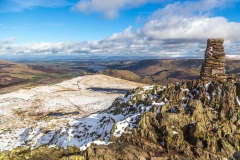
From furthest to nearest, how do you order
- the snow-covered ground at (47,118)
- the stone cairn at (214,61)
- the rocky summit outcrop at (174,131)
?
1. the snow-covered ground at (47,118)
2. the stone cairn at (214,61)
3. the rocky summit outcrop at (174,131)

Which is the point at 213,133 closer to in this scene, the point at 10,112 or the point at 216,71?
the point at 216,71

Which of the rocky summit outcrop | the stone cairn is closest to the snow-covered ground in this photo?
the rocky summit outcrop

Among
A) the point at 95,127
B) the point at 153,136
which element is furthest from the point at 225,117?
the point at 95,127

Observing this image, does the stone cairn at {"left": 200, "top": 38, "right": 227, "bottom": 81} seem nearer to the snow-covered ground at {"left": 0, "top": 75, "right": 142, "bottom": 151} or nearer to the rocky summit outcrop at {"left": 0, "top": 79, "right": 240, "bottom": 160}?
the rocky summit outcrop at {"left": 0, "top": 79, "right": 240, "bottom": 160}

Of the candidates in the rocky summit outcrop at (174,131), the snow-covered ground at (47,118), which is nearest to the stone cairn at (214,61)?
the rocky summit outcrop at (174,131)

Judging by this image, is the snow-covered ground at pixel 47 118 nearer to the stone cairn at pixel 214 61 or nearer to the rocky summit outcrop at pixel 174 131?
the rocky summit outcrop at pixel 174 131

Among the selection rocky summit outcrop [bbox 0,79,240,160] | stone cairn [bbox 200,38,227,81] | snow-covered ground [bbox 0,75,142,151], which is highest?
stone cairn [bbox 200,38,227,81]

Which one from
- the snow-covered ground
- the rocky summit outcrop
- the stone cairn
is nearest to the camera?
the rocky summit outcrop
